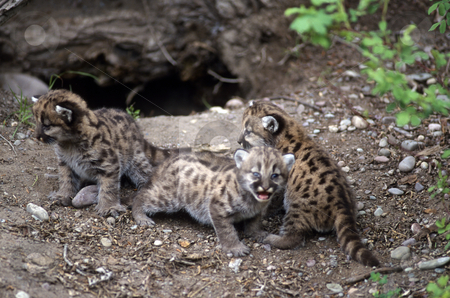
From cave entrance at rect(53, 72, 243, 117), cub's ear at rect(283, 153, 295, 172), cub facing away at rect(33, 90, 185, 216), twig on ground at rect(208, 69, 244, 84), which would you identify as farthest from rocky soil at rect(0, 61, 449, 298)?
cave entrance at rect(53, 72, 243, 117)

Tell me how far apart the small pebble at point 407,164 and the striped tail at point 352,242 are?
69.7 inches

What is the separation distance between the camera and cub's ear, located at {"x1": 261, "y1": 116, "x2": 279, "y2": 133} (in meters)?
6.33

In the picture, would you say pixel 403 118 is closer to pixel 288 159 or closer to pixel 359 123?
pixel 288 159

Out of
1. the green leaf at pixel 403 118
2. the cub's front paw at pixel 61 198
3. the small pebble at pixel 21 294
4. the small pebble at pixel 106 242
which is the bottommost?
the small pebble at pixel 106 242

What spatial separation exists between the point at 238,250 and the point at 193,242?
25.6 inches

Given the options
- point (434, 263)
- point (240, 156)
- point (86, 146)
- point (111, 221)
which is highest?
point (86, 146)

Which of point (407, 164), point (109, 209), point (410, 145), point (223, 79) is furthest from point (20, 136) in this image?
point (410, 145)

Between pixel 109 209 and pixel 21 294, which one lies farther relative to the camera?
pixel 109 209

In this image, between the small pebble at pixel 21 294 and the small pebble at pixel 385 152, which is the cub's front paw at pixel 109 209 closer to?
the small pebble at pixel 21 294

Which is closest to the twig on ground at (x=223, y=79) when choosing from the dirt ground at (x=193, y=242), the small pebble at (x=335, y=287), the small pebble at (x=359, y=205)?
the dirt ground at (x=193, y=242)

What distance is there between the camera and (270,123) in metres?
6.38

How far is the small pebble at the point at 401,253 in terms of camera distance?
484cm

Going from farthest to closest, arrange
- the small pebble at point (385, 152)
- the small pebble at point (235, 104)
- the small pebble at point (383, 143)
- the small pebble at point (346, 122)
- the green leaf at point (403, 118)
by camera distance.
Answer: the small pebble at point (235, 104), the small pebble at point (346, 122), the small pebble at point (383, 143), the small pebble at point (385, 152), the green leaf at point (403, 118)

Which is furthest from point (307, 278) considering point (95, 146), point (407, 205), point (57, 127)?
point (57, 127)
